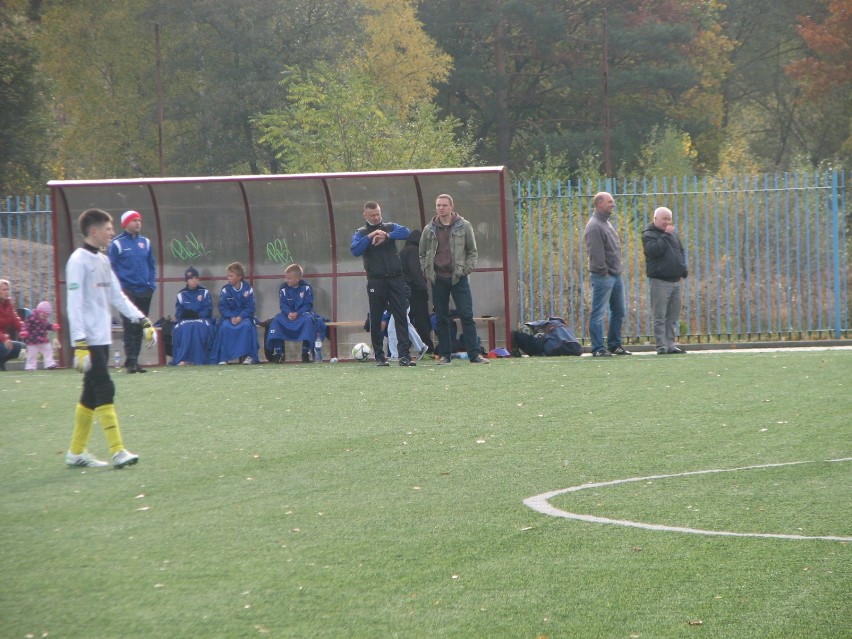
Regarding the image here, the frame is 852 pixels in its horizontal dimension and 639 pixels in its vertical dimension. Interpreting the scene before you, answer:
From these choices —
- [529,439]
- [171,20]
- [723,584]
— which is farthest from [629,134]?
[723,584]

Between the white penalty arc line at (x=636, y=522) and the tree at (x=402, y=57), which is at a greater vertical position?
the tree at (x=402, y=57)

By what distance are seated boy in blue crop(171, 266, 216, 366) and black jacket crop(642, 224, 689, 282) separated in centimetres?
606

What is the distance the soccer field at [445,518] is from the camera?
15.3ft

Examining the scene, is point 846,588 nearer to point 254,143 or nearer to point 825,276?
point 825,276

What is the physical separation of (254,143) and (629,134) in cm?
1239

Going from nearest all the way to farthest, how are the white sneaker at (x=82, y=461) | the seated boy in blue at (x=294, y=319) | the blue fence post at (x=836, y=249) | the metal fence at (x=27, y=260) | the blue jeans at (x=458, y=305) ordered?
the white sneaker at (x=82, y=461) → the blue jeans at (x=458, y=305) → the seated boy in blue at (x=294, y=319) → the blue fence post at (x=836, y=249) → the metal fence at (x=27, y=260)

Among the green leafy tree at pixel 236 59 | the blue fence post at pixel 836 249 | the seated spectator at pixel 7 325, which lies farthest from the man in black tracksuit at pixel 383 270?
the green leafy tree at pixel 236 59

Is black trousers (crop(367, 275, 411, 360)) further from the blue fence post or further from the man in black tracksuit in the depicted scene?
the blue fence post

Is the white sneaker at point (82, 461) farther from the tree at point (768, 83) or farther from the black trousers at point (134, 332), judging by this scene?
the tree at point (768, 83)

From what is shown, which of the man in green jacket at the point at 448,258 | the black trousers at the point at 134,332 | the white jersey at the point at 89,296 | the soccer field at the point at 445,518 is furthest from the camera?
the black trousers at the point at 134,332

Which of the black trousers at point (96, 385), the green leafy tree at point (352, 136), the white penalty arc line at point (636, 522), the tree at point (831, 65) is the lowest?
the white penalty arc line at point (636, 522)

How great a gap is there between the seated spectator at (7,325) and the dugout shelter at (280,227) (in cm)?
65

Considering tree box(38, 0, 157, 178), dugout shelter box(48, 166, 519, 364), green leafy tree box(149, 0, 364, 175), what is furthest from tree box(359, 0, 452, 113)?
dugout shelter box(48, 166, 519, 364)

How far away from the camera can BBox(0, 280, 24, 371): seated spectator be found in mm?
18188
